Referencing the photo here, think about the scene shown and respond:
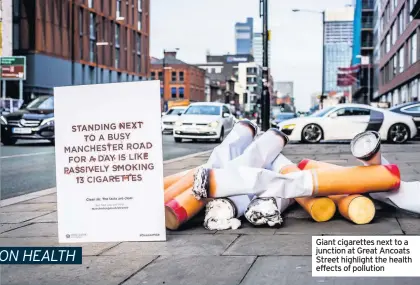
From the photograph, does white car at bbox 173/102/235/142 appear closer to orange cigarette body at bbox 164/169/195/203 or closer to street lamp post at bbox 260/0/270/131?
street lamp post at bbox 260/0/270/131

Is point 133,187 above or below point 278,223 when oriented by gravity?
above

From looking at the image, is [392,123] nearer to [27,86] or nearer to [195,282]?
[195,282]

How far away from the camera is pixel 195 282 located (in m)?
3.28

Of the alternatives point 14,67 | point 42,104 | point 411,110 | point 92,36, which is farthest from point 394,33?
point 42,104

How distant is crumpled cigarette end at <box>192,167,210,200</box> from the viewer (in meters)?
4.87

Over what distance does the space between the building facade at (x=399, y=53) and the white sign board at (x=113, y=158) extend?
32051 millimetres

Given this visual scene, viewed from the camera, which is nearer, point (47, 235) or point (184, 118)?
point (47, 235)

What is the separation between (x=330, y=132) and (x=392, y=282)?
664 inches

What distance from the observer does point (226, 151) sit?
585cm

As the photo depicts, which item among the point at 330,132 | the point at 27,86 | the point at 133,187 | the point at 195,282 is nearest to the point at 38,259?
the point at 195,282

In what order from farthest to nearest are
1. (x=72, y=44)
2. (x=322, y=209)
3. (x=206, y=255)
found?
(x=72, y=44)
(x=322, y=209)
(x=206, y=255)

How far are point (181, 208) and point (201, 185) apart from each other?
25 cm

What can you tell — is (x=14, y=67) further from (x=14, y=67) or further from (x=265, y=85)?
(x=265, y=85)

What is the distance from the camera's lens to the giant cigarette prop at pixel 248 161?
194 inches
